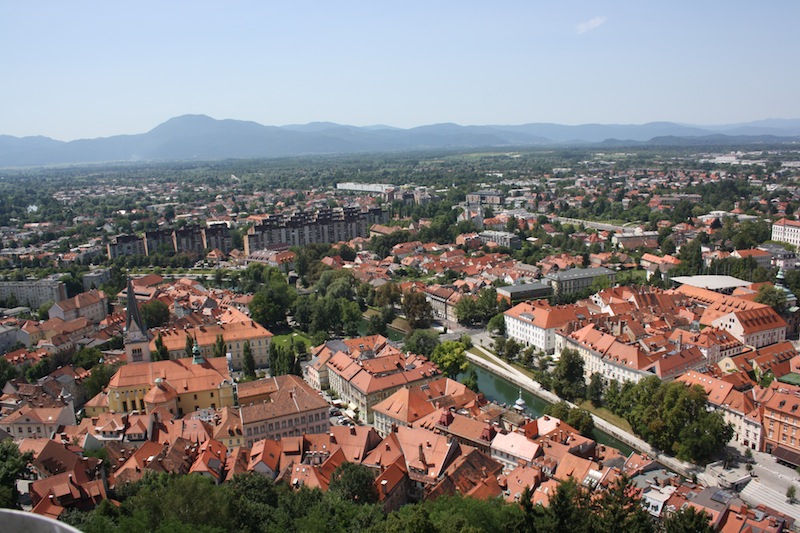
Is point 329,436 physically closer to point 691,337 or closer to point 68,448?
point 68,448

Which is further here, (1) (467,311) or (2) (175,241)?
(2) (175,241)

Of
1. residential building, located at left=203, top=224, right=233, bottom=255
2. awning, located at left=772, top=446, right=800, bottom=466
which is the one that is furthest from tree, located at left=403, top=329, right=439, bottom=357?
residential building, located at left=203, top=224, right=233, bottom=255

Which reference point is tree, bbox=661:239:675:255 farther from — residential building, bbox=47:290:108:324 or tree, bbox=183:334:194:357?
residential building, bbox=47:290:108:324

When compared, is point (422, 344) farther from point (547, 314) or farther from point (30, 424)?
point (30, 424)

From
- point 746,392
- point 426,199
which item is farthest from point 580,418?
point 426,199

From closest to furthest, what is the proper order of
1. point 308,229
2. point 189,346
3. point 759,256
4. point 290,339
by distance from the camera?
point 189,346 → point 290,339 → point 759,256 → point 308,229

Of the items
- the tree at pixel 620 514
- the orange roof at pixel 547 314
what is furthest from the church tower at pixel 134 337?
the tree at pixel 620 514

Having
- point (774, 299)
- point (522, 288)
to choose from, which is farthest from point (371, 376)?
point (774, 299)
